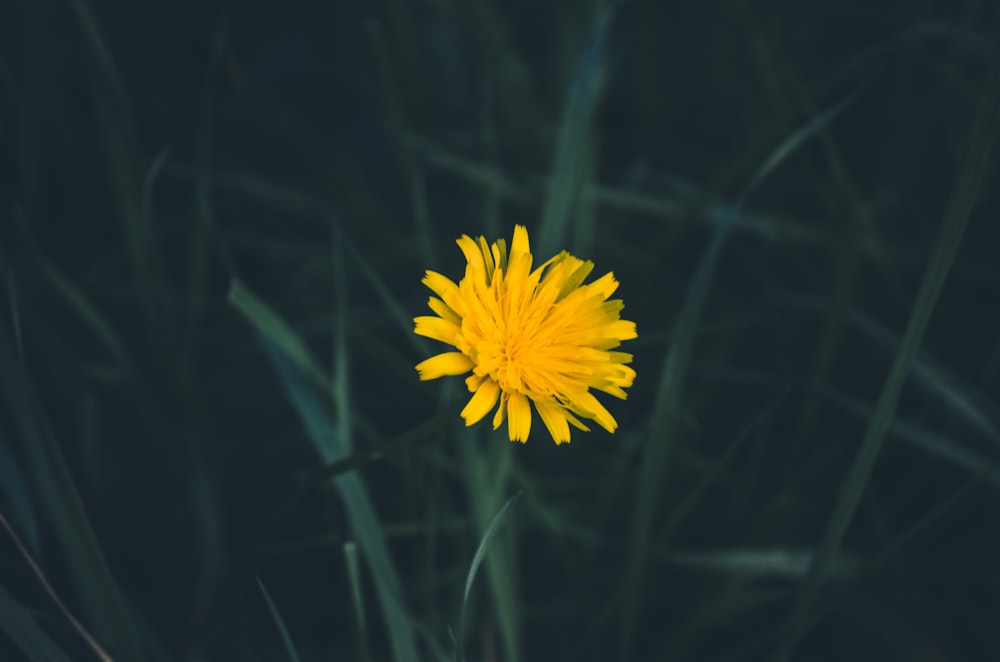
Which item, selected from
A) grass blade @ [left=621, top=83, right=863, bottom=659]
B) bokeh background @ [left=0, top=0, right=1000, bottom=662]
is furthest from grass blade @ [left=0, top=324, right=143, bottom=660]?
grass blade @ [left=621, top=83, right=863, bottom=659]

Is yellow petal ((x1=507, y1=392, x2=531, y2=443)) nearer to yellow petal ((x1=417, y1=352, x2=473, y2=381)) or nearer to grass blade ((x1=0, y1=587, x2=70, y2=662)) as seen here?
yellow petal ((x1=417, y1=352, x2=473, y2=381))

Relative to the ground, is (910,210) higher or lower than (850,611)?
higher

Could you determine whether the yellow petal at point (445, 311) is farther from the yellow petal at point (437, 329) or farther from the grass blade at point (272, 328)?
the grass blade at point (272, 328)

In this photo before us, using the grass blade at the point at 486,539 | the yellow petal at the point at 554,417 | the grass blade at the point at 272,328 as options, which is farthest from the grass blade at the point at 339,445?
the yellow petal at the point at 554,417

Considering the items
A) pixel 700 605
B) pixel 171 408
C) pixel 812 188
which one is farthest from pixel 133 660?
pixel 812 188

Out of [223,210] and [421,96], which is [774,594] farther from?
[223,210]

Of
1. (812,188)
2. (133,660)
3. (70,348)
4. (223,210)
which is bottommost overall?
(133,660)

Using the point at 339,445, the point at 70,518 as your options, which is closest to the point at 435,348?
the point at 339,445
